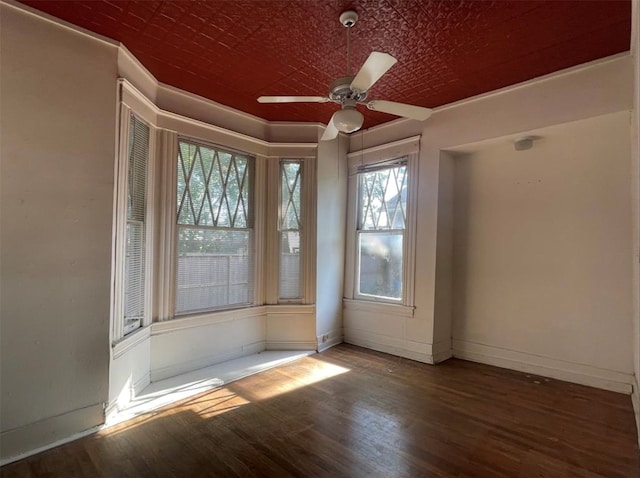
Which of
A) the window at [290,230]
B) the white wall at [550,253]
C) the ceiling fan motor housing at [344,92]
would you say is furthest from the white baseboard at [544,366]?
the ceiling fan motor housing at [344,92]

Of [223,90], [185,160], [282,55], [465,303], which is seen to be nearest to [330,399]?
[465,303]

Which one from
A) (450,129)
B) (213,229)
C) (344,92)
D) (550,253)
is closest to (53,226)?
(213,229)

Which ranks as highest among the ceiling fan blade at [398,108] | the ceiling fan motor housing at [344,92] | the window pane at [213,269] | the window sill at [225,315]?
the ceiling fan motor housing at [344,92]

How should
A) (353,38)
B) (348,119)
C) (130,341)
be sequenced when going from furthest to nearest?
(130,341) → (353,38) → (348,119)

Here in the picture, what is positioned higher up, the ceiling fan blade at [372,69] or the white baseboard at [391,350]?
the ceiling fan blade at [372,69]

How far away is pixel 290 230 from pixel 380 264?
1260mm

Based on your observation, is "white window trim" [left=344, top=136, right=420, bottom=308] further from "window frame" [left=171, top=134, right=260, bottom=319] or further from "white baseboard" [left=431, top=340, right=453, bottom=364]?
"window frame" [left=171, top=134, right=260, bottom=319]

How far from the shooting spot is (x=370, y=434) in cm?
236

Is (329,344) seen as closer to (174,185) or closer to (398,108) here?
(174,185)

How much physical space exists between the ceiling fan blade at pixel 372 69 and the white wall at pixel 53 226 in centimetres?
186

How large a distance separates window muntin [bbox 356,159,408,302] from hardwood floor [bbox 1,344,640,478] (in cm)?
128

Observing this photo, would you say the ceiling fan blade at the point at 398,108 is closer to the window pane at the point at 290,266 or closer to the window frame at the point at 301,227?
the window frame at the point at 301,227

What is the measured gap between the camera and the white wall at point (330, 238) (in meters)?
4.26

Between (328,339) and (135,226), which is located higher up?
(135,226)
